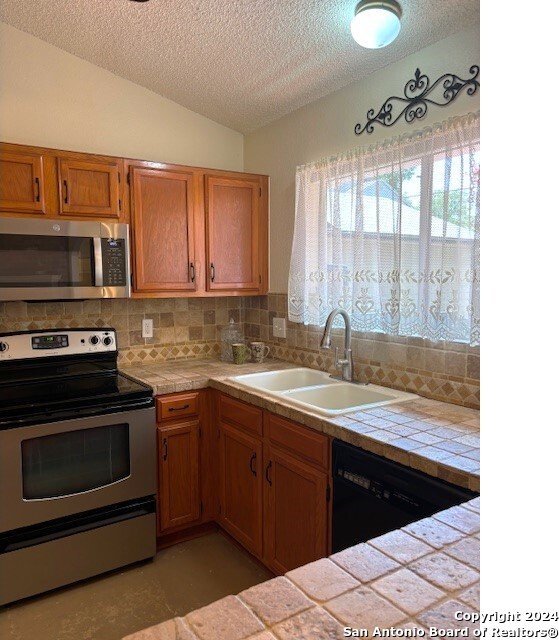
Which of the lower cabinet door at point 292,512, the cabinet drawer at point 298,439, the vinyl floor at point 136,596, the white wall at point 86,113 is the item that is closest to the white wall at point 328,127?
the white wall at point 86,113

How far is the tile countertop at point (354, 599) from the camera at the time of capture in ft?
2.15

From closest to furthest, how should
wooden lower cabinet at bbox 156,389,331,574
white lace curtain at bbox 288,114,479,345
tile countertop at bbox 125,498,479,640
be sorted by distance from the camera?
tile countertop at bbox 125,498,479,640 → white lace curtain at bbox 288,114,479,345 → wooden lower cabinet at bbox 156,389,331,574

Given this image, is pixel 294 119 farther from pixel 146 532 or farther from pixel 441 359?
pixel 146 532

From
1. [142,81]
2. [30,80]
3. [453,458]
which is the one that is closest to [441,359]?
[453,458]

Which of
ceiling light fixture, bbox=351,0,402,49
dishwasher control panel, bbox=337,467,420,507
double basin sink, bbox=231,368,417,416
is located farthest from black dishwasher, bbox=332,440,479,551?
ceiling light fixture, bbox=351,0,402,49

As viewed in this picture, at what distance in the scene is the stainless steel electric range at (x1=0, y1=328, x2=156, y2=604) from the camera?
2.09 meters

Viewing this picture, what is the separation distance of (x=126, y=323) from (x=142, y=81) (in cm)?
142

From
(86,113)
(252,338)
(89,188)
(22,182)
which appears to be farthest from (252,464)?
(86,113)

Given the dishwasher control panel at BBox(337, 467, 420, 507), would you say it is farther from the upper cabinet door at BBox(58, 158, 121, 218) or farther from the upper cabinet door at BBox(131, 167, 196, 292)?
the upper cabinet door at BBox(58, 158, 121, 218)

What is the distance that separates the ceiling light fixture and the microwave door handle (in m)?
1.54

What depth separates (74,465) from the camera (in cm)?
223

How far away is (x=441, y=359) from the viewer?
2086 millimetres

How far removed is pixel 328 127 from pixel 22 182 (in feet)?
5.13
